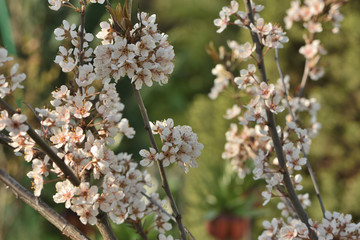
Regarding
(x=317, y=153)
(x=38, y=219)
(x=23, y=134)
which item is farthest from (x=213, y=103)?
(x=23, y=134)

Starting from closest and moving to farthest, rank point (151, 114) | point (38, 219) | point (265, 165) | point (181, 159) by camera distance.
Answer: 1. point (181, 159)
2. point (265, 165)
3. point (38, 219)
4. point (151, 114)

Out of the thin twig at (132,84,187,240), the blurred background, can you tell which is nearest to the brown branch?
the thin twig at (132,84,187,240)

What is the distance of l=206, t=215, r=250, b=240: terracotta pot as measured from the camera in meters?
3.04

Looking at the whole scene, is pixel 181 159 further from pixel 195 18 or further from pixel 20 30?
pixel 195 18

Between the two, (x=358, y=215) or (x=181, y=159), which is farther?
(x=358, y=215)

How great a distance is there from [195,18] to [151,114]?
1.65 metres

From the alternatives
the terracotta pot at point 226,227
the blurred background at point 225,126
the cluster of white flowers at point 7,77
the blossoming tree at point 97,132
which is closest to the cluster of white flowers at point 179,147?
the blossoming tree at point 97,132

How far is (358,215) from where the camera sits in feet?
10.5

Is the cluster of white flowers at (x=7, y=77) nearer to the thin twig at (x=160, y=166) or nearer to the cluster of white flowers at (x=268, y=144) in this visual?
the thin twig at (x=160, y=166)

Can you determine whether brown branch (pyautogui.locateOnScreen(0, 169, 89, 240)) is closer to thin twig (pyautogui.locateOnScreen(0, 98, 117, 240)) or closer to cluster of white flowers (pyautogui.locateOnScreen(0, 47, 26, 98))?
thin twig (pyautogui.locateOnScreen(0, 98, 117, 240))

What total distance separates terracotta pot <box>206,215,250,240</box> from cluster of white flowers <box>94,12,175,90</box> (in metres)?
2.46

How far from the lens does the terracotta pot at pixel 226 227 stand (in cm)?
304

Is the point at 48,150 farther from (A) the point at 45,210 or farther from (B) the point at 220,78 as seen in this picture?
(B) the point at 220,78

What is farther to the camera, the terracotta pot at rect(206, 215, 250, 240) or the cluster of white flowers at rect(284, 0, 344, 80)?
the terracotta pot at rect(206, 215, 250, 240)
